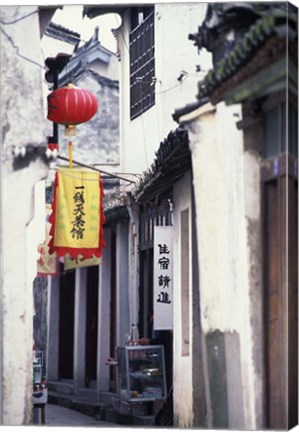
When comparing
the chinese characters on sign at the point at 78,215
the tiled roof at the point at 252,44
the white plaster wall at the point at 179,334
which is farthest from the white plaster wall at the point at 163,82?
the chinese characters on sign at the point at 78,215

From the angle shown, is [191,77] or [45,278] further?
[45,278]

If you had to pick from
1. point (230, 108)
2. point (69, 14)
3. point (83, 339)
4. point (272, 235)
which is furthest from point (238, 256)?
point (83, 339)

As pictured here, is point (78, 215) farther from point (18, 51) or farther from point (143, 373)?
point (143, 373)

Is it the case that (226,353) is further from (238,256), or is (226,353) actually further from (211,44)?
(211,44)

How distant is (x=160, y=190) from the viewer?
1195 centimetres

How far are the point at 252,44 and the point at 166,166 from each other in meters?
2.58

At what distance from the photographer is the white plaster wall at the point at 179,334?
436 inches

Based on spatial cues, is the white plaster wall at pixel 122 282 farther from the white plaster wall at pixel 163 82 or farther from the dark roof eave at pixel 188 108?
the dark roof eave at pixel 188 108

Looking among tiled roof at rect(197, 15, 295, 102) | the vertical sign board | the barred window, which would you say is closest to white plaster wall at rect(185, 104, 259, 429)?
tiled roof at rect(197, 15, 295, 102)

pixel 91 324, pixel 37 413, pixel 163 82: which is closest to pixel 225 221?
pixel 163 82

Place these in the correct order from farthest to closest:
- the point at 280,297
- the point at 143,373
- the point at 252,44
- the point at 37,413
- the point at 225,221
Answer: the point at 143,373 → the point at 37,413 → the point at 225,221 → the point at 280,297 → the point at 252,44

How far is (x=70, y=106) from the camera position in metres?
10.7

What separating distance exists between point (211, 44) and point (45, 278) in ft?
11.1

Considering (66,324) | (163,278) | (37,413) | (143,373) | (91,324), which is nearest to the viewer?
(37,413)
